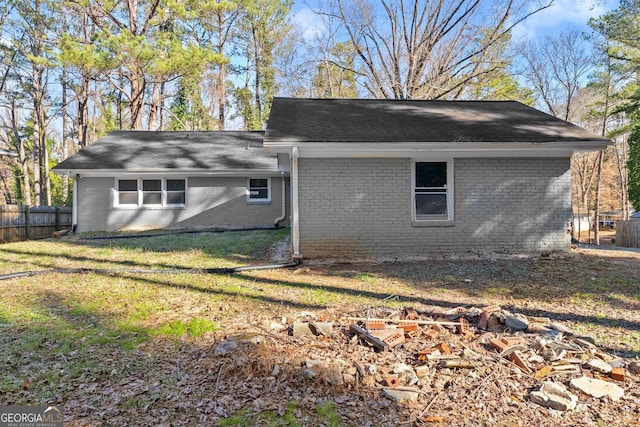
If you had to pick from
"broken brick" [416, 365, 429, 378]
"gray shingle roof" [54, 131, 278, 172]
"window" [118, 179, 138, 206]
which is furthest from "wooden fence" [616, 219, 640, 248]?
"window" [118, 179, 138, 206]

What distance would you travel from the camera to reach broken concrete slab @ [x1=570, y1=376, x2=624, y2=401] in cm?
321

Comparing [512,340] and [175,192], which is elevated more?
[175,192]

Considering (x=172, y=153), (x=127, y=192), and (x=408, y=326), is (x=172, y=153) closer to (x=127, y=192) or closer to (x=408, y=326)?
(x=127, y=192)

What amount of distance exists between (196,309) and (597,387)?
186 inches

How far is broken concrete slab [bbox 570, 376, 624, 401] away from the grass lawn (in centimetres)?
101

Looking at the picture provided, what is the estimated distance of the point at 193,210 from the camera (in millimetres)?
15875

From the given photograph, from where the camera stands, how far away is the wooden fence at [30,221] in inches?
530

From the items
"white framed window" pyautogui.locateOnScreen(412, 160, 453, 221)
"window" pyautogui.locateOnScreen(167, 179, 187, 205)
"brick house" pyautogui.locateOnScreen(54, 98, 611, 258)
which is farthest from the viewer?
"window" pyautogui.locateOnScreen(167, 179, 187, 205)

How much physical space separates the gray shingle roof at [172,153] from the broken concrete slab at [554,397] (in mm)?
13560

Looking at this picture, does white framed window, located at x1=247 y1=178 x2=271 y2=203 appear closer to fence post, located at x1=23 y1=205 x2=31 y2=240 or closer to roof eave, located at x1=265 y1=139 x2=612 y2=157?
roof eave, located at x1=265 y1=139 x2=612 y2=157

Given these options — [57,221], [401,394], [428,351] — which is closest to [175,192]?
[57,221]

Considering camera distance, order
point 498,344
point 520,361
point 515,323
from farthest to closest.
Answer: point 515,323 → point 498,344 → point 520,361

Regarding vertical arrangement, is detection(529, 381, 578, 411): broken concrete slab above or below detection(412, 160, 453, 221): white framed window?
below

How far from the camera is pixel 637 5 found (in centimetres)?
1404
